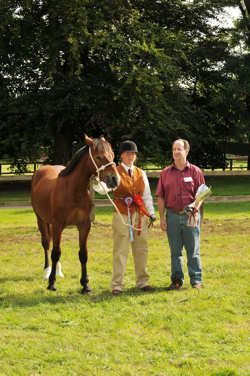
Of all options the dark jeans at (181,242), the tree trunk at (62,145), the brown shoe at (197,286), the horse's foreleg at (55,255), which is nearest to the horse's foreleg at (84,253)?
the horse's foreleg at (55,255)

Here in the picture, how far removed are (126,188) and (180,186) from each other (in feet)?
2.55

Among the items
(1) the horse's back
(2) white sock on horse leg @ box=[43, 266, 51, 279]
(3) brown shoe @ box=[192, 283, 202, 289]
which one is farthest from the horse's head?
(2) white sock on horse leg @ box=[43, 266, 51, 279]

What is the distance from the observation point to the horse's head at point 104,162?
5852mm

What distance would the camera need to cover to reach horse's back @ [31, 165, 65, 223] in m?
7.30

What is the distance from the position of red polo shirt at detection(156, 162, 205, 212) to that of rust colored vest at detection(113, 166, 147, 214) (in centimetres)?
40

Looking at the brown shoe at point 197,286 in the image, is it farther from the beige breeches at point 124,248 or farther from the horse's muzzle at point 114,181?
the horse's muzzle at point 114,181

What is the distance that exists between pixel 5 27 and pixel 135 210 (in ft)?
52.9

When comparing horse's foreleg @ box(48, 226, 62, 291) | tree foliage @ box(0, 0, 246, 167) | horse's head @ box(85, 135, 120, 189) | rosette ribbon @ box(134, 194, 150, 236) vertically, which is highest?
tree foliage @ box(0, 0, 246, 167)

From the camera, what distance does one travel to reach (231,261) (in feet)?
27.0

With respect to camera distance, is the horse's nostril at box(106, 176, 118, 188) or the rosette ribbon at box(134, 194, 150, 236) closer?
the horse's nostril at box(106, 176, 118, 188)

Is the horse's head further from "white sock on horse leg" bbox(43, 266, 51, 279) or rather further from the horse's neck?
"white sock on horse leg" bbox(43, 266, 51, 279)

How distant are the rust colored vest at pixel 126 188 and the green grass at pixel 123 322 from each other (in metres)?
1.22

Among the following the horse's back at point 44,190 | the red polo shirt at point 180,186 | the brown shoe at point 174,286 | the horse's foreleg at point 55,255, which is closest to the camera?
the red polo shirt at point 180,186

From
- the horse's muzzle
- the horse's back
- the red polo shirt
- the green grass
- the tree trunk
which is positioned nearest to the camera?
the green grass
